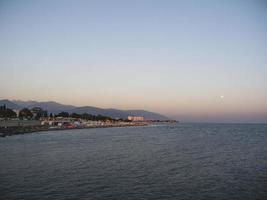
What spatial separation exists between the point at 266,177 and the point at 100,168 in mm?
11926

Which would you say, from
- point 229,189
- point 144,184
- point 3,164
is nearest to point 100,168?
point 144,184

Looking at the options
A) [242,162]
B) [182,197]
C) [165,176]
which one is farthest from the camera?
[242,162]

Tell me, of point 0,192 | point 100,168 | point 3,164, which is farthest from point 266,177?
point 3,164

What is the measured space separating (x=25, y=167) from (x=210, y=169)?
47.0 feet

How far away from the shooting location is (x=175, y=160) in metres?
29.2

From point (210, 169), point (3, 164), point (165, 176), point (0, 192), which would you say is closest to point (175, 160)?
point (210, 169)

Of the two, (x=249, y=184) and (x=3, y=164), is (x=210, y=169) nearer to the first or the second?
(x=249, y=184)

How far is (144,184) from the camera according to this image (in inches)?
736

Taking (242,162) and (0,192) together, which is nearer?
(0,192)

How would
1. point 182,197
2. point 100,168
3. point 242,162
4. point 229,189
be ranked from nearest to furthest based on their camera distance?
point 182,197 < point 229,189 < point 100,168 < point 242,162

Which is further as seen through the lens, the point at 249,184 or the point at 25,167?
the point at 25,167

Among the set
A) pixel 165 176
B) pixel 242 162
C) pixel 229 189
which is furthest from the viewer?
pixel 242 162

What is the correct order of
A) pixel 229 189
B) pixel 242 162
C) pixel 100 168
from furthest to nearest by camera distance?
pixel 242 162 → pixel 100 168 → pixel 229 189

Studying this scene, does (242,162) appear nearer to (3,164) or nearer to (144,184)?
(144,184)
